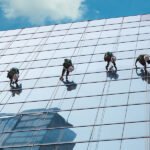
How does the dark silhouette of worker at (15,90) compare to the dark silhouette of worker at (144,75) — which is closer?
the dark silhouette of worker at (144,75)

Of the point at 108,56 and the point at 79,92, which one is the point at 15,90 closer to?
the point at 79,92

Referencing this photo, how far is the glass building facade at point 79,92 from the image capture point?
24266mm

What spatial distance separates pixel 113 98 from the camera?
27891 mm

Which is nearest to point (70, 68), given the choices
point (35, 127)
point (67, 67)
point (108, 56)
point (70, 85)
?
point (67, 67)

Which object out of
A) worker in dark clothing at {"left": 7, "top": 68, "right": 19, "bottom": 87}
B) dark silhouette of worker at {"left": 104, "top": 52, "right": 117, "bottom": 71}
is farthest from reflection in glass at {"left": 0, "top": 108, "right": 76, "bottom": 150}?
dark silhouette of worker at {"left": 104, "top": 52, "right": 117, "bottom": 71}

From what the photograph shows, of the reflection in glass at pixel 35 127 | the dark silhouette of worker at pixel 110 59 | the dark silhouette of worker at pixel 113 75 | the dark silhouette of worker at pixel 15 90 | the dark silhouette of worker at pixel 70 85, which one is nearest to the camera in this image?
the reflection in glass at pixel 35 127

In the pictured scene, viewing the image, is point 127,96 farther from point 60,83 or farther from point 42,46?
point 42,46

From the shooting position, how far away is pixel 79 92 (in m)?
29.8

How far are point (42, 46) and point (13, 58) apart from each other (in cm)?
302

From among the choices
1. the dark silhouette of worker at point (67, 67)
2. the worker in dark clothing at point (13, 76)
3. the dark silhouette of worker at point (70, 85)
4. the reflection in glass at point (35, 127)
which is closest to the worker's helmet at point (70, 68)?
the dark silhouette of worker at point (67, 67)

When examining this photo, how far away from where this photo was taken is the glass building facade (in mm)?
24266

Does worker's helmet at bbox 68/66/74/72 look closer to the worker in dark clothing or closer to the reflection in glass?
the worker in dark clothing

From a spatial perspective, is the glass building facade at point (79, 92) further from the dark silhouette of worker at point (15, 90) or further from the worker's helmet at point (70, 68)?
the worker's helmet at point (70, 68)

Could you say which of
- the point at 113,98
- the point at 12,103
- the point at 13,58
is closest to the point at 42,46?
the point at 13,58
